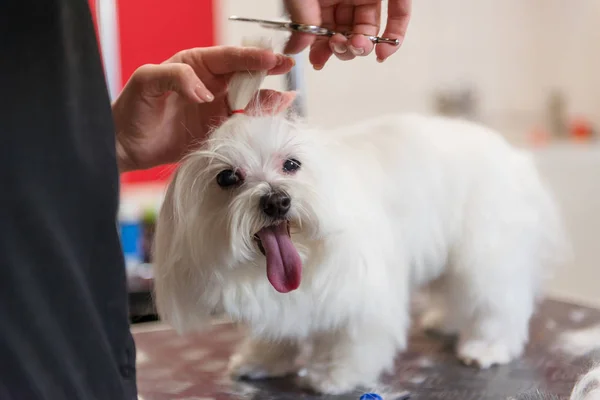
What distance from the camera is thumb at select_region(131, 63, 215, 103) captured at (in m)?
0.86

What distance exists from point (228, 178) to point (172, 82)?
0.15 m

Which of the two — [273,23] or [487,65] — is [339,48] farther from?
[487,65]

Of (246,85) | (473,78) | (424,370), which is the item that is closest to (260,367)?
(424,370)

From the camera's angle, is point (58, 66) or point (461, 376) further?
point (461, 376)

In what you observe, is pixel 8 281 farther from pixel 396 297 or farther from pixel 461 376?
→ pixel 461 376

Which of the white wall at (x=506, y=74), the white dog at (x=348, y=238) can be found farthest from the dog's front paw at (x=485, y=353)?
the white wall at (x=506, y=74)

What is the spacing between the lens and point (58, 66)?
0.64 metres

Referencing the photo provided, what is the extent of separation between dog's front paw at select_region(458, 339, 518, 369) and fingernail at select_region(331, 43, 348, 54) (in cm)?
60

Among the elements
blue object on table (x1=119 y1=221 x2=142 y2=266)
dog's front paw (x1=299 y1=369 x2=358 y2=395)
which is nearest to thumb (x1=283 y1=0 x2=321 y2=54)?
dog's front paw (x1=299 y1=369 x2=358 y2=395)

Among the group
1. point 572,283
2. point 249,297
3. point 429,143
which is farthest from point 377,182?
point 572,283

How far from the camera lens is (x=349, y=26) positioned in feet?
3.11

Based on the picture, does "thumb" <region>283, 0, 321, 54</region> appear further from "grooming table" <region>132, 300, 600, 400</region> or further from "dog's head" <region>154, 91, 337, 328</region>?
"grooming table" <region>132, 300, 600, 400</region>

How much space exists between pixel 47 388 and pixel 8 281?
0.12 meters

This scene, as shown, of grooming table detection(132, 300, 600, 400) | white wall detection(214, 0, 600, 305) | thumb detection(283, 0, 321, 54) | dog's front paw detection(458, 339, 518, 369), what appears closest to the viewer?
thumb detection(283, 0, 321, 54)
